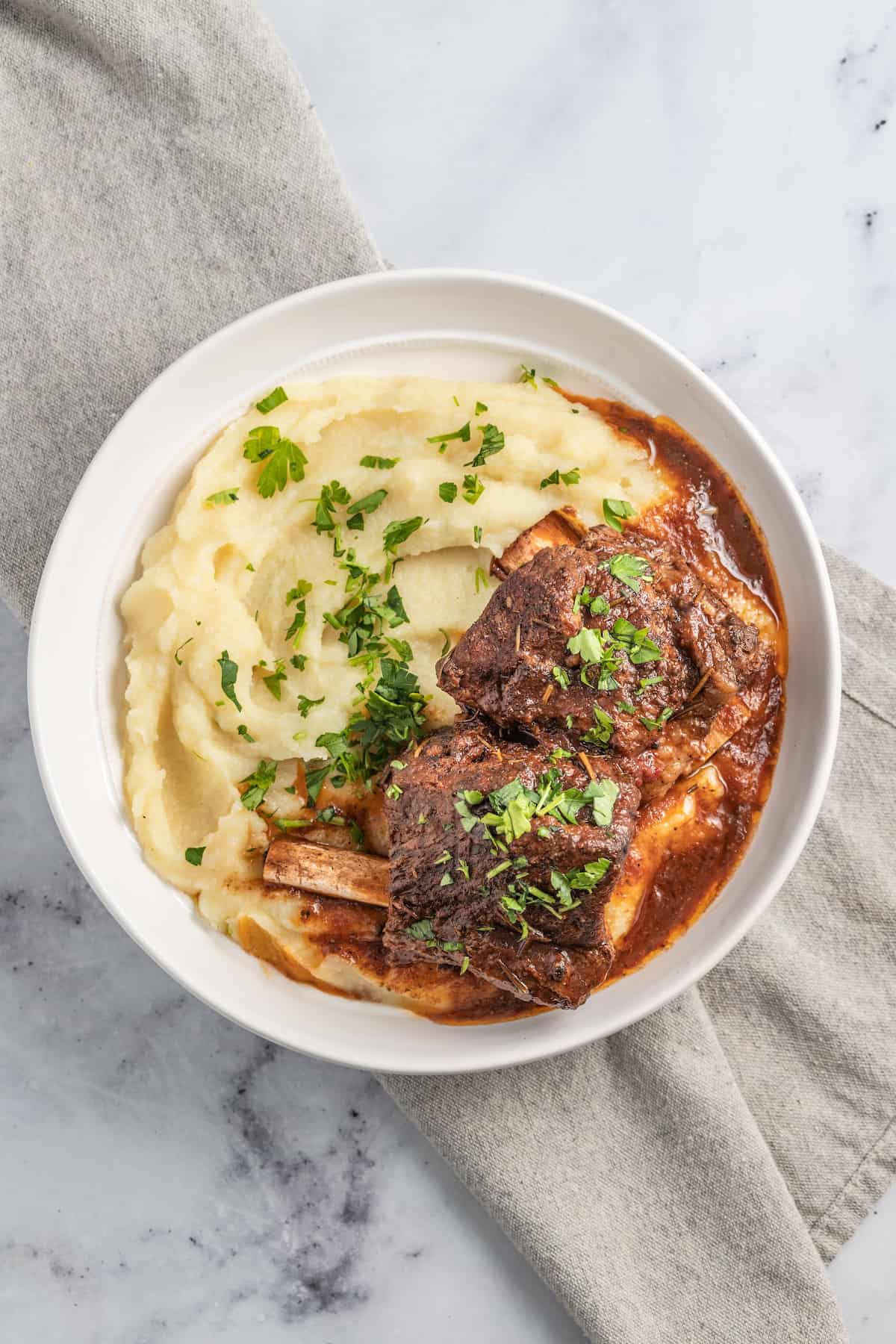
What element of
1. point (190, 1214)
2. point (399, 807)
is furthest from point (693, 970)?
point (190, 1214)

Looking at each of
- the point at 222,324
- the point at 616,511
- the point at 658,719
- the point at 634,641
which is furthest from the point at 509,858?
the point at 222,324

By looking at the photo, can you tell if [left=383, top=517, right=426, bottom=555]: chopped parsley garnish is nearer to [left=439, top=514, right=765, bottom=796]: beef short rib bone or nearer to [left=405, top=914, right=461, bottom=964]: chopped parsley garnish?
[left=439, top=514, right=765, bottom=796]: beef short rib bone

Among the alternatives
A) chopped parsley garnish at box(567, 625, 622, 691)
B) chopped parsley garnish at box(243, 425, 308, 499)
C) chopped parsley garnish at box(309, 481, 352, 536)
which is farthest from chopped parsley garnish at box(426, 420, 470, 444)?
chopped parsley garnish at box(567, 625, 622, 691)

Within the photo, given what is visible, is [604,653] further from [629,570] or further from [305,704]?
[305,704]

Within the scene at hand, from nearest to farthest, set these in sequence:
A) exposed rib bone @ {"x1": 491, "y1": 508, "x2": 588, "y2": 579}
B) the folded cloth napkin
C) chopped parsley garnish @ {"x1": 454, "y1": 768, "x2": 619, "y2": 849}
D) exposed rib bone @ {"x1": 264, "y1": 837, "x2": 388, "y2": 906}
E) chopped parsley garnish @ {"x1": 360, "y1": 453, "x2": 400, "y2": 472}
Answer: chopped parsley garnish @ {"x1": 454, "y1": 768, "x2": 619, "y2": 849} < exposed rib bone @ {"x1": 264, "y1": 837, "x2": 388, "y2": 906} < exposed rib bone @ {"x1": 491, "y1": 508, "x2": 588, "y2": 579} < chopped parsley garnish @ {"x1": 360, "y1": 453, "x2": 400, "y2": 472} < the folded cloth napkin

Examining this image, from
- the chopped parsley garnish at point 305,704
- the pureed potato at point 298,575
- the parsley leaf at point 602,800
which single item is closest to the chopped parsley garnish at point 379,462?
the pureed potato at point 298,575

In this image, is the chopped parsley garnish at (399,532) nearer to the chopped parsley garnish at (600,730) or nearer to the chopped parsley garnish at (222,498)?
the chopped parsley garnish at (222,498)
